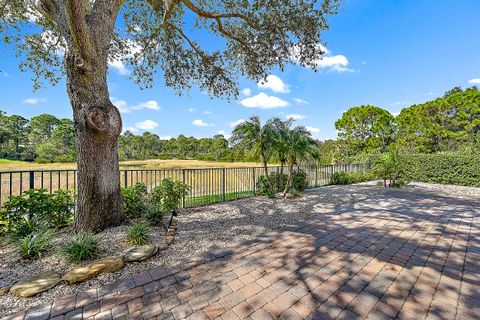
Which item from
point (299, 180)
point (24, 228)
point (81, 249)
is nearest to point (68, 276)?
point (81, 249)

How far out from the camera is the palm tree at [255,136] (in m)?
6.87

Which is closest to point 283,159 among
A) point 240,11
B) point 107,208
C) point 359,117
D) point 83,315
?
point 240,11

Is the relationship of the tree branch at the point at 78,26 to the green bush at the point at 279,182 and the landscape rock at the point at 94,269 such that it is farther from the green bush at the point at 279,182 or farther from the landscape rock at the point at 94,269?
the green bush at the point at 279,182

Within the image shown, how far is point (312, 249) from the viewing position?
290 centimetres

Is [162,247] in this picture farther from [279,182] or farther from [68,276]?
[279,182]

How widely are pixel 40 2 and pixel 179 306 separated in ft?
16.5

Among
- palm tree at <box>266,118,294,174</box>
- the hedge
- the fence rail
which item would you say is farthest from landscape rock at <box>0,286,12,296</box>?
the hedge

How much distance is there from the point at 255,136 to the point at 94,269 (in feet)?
18.1

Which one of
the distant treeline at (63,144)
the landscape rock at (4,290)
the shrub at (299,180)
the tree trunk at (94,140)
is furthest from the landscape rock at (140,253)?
the distant treeline at (63,144)

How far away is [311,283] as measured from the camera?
83.1 inches

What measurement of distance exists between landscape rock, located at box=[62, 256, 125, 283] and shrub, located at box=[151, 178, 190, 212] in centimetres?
218

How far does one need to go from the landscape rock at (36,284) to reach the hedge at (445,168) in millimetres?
14576

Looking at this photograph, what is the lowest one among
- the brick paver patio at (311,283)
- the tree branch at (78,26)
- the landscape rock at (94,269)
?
the brick paver patio at (311,283)

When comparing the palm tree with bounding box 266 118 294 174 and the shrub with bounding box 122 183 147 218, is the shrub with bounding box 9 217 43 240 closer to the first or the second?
the shrub with bounding box 122 183 147 218
